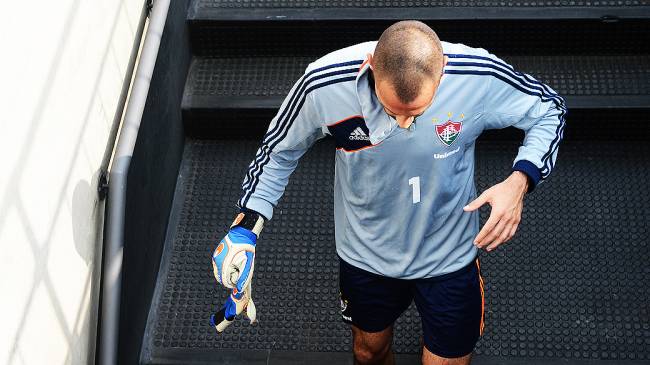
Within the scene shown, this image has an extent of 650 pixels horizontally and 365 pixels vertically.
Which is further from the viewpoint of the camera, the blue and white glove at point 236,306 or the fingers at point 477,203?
the blue and white glove at point 236,306

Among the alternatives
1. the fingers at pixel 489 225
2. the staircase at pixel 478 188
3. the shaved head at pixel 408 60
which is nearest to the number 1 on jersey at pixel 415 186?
the fingers at pixel 489 225

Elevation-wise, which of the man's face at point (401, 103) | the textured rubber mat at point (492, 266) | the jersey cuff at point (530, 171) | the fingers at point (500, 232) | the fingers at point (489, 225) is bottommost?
the textured rubber mat at point (492, 266)

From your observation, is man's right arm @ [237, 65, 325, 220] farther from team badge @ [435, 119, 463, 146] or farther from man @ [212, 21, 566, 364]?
team badge @ [435, 119, 463, 146]

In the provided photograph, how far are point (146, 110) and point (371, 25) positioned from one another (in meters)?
1.00

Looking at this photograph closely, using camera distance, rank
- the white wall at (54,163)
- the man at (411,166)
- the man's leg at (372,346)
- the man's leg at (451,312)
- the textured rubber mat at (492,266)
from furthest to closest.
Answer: the textured rubber mat at (492,266) → the man's leg at (372,346) → the man's leg at (451,312) → the man at (411,166) → the white wall at (54,163)

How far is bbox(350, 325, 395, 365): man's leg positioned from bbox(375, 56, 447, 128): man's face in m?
0.91

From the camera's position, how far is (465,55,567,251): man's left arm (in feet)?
7.36

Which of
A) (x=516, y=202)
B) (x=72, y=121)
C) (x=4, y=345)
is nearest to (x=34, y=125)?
(x=72, y=121)

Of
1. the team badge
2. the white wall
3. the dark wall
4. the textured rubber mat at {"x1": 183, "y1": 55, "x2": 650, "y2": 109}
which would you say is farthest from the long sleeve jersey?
the textured rubber mat at {"x1": 183, "y1": 55, "x2": 650, "y2": 109}

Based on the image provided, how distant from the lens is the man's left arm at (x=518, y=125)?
7.36ft

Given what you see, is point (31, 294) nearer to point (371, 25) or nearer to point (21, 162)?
point (21, 162)

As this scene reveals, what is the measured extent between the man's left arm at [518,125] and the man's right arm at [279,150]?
0.47m

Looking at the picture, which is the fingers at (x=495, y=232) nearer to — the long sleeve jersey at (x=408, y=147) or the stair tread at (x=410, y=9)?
the long sleeve jersey at (x=408, y=147)

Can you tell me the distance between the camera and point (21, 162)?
2.08 metres
